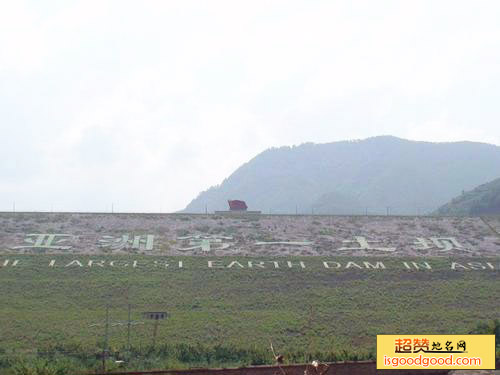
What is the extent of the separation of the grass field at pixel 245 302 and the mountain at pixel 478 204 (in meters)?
56.5

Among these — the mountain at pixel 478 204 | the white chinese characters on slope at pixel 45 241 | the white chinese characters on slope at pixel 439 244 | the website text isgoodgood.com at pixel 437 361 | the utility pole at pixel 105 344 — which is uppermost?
the mountain at pixel 478 204

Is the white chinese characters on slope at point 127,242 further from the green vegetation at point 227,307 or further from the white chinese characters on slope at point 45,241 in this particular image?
the white chinese characters on slope at point 45,241

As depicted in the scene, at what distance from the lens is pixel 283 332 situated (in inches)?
1480

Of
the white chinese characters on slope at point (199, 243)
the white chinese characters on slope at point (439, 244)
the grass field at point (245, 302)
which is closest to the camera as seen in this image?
the grass field at point (245, 302)

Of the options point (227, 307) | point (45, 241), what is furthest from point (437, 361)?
point (45, 241)

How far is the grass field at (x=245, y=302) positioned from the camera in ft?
120

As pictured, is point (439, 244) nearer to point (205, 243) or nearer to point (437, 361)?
point (205, 243)

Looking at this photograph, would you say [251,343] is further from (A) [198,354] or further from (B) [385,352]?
(B) [385,352]

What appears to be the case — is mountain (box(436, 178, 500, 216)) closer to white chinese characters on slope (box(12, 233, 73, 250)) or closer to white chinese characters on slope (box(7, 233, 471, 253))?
white chinese characters on slope (box(7, 233, 471, 253))

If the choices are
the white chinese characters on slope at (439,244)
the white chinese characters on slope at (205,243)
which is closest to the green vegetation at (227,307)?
the white chinese characters on slope at (205,243)

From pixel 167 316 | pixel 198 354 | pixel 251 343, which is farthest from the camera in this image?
pixel 167 316

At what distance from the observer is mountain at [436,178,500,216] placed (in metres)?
107

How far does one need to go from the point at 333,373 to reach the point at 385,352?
2955 mm

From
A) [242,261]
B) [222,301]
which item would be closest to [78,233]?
[242,261]
